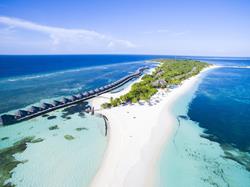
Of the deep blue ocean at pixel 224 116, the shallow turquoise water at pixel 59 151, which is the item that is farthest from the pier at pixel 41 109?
the deep blue ocean at pixel 224 116

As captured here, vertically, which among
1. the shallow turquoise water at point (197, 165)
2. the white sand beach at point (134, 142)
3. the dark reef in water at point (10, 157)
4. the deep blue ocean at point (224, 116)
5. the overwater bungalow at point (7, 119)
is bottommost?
the deep blue ocean at point (224, 116)

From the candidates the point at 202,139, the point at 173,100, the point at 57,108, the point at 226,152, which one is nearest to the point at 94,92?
the point at 57,108

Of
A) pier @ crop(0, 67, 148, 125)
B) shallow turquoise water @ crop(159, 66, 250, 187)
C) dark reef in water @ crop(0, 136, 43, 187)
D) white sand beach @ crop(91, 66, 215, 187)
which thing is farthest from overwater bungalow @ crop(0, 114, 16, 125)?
shallow turquoise water @ crop(159, 66, 250, 187)

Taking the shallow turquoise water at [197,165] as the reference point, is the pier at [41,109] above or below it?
above

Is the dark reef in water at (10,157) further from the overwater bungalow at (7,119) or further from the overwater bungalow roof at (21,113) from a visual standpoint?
the overwater bungalow roof at (21,113)

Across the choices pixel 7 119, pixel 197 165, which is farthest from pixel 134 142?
pixel 7 119

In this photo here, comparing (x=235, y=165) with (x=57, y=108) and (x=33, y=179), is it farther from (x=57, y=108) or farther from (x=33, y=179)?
(x=57, y=108)
